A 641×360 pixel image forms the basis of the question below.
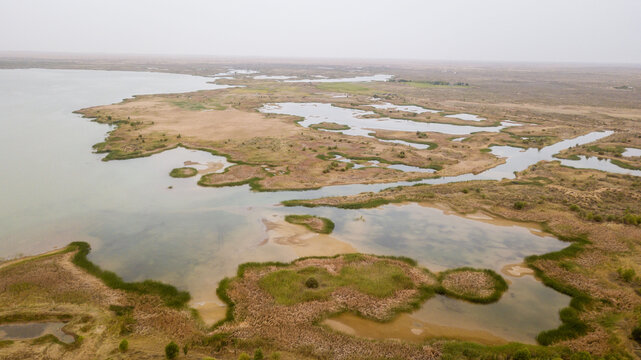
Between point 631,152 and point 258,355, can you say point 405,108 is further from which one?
point 258,355

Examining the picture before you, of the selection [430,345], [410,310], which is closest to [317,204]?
[410,310]

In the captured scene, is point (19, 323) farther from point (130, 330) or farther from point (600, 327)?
point (600, 327)

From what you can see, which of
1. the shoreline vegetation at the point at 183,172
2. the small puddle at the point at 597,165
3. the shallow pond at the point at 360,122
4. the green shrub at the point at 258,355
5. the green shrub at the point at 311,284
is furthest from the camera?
the shallow pond at the point at 360,122

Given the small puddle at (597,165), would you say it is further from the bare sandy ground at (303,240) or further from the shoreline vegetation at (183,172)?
the shoreline vegetation at (183,172)

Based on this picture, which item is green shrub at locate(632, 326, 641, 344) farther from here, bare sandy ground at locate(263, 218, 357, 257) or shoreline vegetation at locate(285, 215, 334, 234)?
shoreline vegetation at locate(285, 215, 334, 234)

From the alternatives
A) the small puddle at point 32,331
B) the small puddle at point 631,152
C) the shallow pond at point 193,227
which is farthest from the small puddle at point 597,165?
the small puddle at point 32,331
